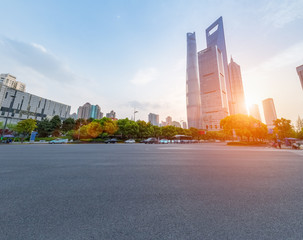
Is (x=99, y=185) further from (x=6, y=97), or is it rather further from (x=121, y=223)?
(x=6, y=97)

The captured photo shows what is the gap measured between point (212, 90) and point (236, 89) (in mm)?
65055

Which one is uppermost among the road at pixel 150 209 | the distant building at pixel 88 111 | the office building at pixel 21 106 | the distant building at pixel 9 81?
the distant building at pixel 9 81

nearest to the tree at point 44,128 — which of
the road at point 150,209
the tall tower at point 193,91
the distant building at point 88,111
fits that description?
the road at point 150,209

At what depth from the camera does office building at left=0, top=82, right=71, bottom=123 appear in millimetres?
78188

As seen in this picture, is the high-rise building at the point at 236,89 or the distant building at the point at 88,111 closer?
the distant building at the point at 88,111

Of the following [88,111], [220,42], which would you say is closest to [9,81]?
[88,111]

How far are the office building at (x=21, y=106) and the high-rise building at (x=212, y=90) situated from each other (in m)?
141

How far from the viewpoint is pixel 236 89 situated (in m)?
172

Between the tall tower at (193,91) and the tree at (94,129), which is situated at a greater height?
the tall tower at (193,91)

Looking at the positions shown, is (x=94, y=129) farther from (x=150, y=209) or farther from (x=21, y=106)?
(x=21, y=106)

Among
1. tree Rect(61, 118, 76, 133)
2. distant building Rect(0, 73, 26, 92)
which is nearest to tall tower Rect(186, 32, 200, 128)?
tree Rect(61, 118, 76, 133)

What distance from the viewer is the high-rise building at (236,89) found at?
Result: 166 metres

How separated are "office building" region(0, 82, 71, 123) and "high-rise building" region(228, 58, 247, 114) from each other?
198 metres

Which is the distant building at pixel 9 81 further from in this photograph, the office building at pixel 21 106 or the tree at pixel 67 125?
the tree at pixel 67 125
